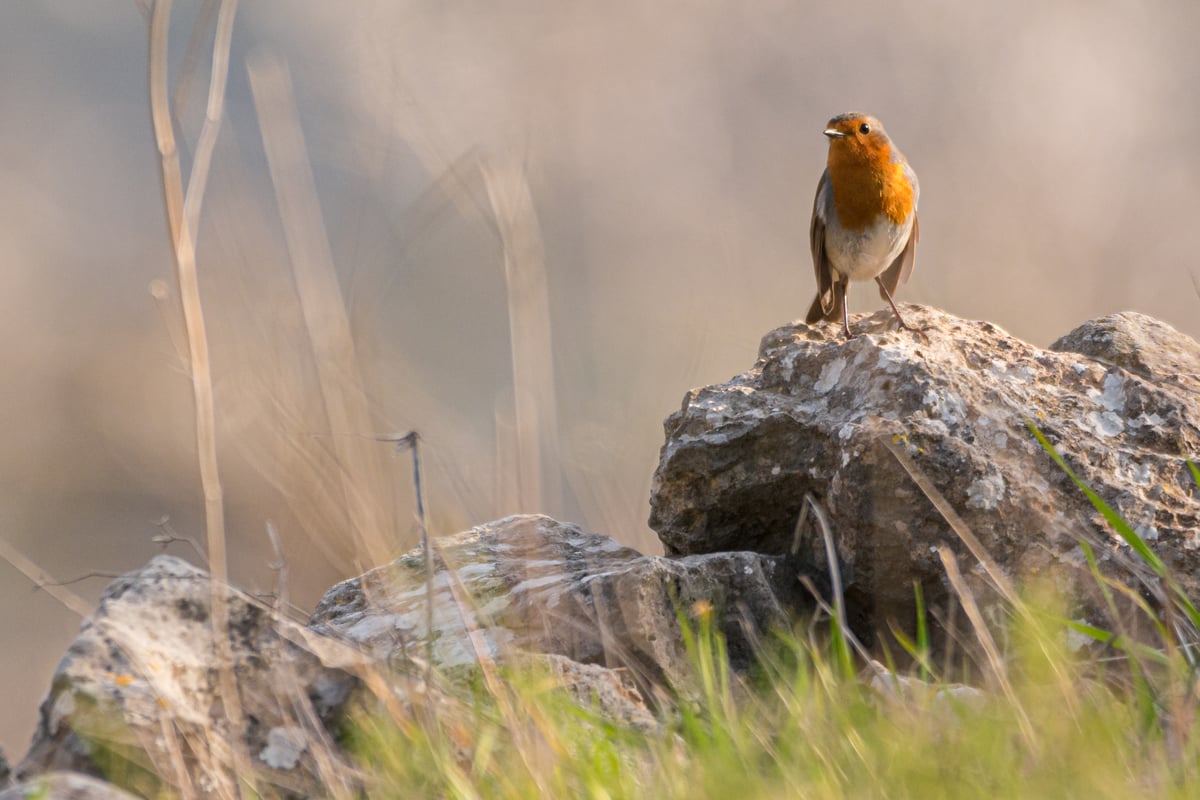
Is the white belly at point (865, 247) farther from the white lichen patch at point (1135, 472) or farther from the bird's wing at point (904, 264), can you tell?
the white lichen patch at point (1135, 472)

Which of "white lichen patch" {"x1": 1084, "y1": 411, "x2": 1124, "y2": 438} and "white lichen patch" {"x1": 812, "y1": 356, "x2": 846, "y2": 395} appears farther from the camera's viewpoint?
"white lichen patch" {"x1": 812, "y1": 356, "x2": 846, "y2": 395}

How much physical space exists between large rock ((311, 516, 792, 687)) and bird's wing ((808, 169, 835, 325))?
2.33 m

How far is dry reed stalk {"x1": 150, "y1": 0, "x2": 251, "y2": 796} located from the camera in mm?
1946

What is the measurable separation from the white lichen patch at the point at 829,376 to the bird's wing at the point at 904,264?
198cm

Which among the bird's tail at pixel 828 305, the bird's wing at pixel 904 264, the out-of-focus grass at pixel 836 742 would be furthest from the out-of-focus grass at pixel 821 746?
the bird's wing at pixel 904 264

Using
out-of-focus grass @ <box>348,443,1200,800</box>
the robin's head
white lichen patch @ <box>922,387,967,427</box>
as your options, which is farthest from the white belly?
out-of-focus grass @ <box>348,443,1200,800</box>

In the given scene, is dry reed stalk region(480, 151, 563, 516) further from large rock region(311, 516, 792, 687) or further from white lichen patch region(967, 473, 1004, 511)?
white lichen patch region(967, 473, 1004, 511)

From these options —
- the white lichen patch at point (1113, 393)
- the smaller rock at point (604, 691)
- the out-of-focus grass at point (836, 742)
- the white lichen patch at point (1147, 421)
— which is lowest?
the out-of-focus grass at point (836, 742)

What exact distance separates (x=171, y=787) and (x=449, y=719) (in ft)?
1.59

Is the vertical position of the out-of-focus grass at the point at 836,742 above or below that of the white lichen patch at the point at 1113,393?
below

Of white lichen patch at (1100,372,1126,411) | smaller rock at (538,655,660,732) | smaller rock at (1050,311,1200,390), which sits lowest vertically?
smaller rock at (538,655,660,732)

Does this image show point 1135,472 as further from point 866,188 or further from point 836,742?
point 866,188

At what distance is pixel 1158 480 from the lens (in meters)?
3.11

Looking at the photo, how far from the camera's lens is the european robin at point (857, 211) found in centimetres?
501
